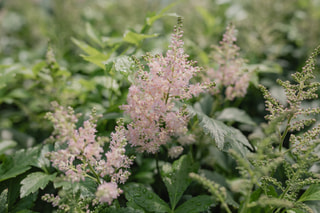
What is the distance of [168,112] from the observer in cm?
136

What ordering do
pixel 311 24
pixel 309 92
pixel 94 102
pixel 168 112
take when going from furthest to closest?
pixel 311 24 → pixel 94 102 → pixel 168 112 → pixel 309 92

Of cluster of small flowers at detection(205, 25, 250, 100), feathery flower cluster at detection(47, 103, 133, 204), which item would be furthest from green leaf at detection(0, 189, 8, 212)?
cluster of small flowers at detection(205, 25, 250, 100)

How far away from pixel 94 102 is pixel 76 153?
1248 mm

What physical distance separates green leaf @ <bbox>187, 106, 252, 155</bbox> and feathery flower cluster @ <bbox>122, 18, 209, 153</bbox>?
0.45ft

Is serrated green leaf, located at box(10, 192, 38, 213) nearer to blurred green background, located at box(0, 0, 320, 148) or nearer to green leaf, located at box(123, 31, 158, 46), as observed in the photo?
blurred green background, located at box(0, 0, 320, 148)

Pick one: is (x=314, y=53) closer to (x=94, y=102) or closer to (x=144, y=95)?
(x=144, y=95)

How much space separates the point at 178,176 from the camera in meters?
1.47

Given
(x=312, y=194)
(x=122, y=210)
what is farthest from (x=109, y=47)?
(x=312, y=194)

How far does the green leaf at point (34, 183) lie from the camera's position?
1.30 metres

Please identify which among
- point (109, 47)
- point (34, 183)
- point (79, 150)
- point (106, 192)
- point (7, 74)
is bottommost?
point (34, 183)

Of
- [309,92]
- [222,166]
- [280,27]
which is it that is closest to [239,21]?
[280,27]

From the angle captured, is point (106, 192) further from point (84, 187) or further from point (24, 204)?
point (24, 204)

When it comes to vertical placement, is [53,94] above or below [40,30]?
below

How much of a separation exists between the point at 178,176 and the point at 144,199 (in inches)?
9.8
